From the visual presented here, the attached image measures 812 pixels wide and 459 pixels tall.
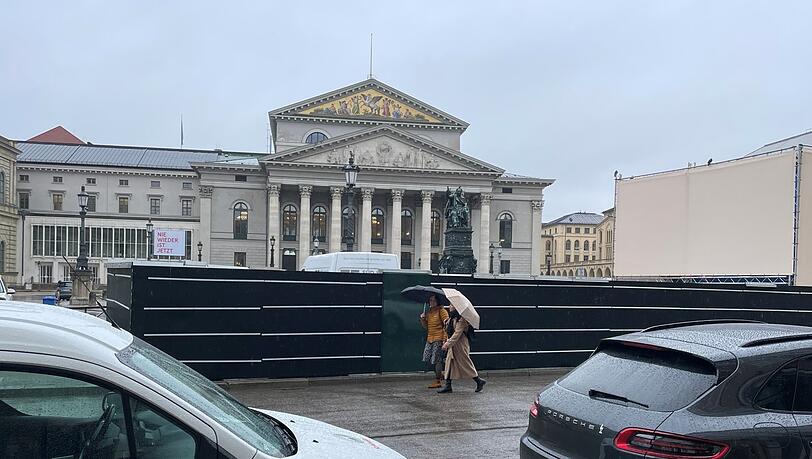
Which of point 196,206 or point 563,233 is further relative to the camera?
point 563,233

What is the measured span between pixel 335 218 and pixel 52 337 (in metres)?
69.9

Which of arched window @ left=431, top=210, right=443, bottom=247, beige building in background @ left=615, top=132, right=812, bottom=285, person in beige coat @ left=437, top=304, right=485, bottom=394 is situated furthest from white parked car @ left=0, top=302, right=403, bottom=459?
arched window @ left=431, top=210, right=443, bottom=247

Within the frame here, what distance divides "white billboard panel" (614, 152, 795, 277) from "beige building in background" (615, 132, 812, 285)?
0.03 meters

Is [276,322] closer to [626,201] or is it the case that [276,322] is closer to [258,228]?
[626,201]

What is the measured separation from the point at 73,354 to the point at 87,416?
305 mm

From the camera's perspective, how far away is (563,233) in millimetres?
142375

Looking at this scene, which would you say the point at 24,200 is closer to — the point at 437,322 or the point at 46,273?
the point at 46,273

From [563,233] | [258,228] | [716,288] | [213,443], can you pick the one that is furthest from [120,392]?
[563,233]

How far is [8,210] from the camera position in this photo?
7344 centimetres

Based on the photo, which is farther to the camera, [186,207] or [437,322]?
[186,207]

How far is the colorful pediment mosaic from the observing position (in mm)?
77875

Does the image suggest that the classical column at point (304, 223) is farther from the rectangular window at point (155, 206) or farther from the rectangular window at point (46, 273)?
the rectangular window at point (46, 273)

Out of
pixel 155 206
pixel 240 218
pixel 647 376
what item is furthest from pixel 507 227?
pixel 647 376

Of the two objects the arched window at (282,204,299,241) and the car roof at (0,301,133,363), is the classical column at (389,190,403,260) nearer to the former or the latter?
the arched window at (282,204,299,241)
